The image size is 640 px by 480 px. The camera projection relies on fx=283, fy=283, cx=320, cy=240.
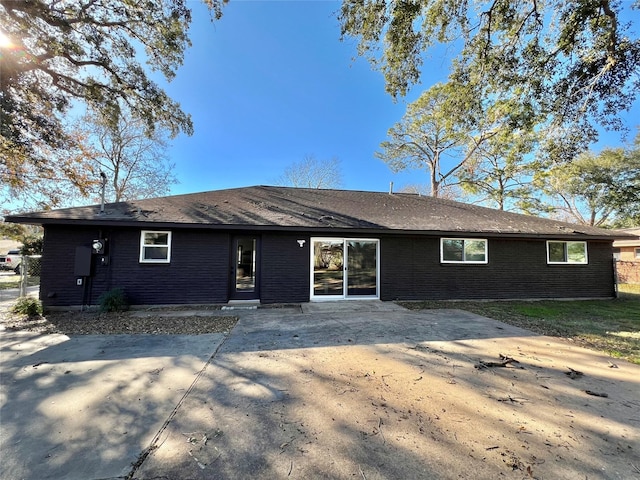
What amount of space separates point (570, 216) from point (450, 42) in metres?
29.8

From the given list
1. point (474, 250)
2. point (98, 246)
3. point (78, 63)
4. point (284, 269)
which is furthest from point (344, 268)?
point (78, 63)

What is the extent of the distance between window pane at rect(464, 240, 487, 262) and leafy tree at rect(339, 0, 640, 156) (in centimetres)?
352

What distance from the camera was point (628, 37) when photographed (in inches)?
226

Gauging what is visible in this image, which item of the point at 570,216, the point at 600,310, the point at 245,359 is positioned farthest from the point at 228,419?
the point at 570,216

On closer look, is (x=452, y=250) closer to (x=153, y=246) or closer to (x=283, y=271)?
(x=283, y=271)

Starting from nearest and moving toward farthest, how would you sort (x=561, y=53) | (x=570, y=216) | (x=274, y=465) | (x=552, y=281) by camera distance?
(x=274, y=465)
(x=561, y=53)
(x=552, y=281)
(x=570, y=216)

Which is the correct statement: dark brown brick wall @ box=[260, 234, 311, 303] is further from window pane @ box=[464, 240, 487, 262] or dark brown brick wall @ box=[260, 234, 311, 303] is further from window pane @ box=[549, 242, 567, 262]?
window pane @ box=[549, 242, 567, 262]

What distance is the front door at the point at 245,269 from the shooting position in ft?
28.4

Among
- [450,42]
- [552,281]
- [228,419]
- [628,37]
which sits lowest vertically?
[228,419]

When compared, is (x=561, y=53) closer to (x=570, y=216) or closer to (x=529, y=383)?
(x=529, y=383)

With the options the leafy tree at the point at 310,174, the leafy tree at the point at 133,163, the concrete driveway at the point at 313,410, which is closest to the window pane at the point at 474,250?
the concrete driveway at the point at 313,410

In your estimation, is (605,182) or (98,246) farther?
(605,182)

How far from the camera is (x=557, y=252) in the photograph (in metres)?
10.3

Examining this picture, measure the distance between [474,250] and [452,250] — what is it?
0.82m
